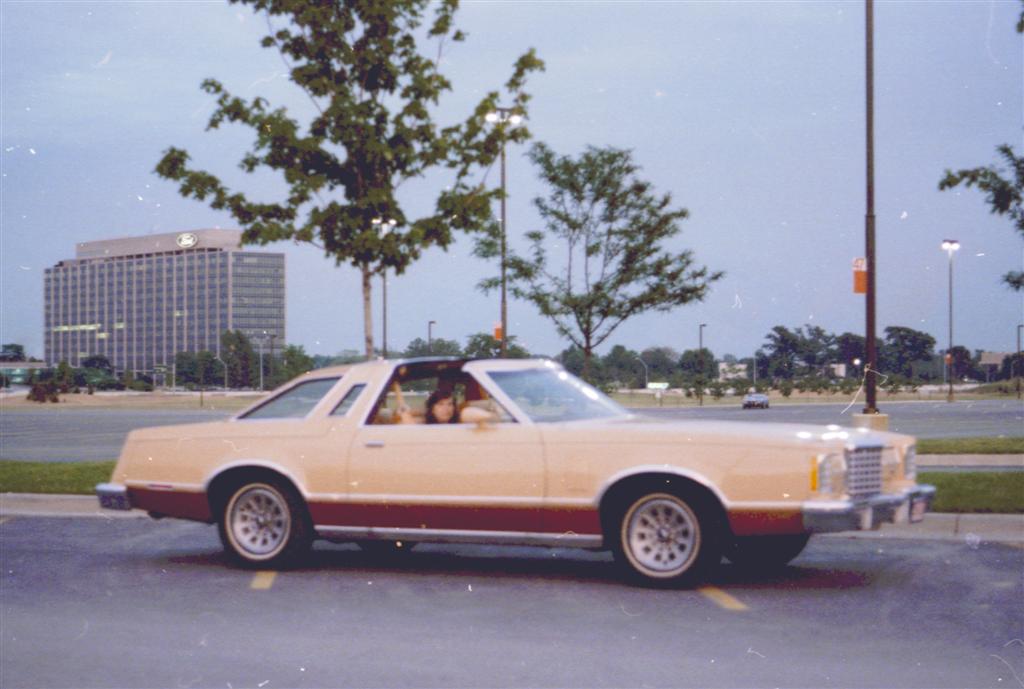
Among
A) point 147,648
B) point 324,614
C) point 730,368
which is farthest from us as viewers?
point 730,368

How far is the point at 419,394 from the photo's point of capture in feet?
28.8

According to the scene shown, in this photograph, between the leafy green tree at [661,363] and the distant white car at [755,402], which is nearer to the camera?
the distant white car at [755,402]

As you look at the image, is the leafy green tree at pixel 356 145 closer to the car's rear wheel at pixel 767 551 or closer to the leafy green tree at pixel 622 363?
the car's rear wheel at pixel 767 551

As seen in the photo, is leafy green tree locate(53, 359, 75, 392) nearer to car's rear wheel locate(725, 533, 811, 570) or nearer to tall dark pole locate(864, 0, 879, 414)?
tall dark pole locate(864, 0, 879, 414)

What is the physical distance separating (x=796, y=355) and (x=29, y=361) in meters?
116

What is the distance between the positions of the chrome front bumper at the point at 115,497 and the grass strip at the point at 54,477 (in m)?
4.98

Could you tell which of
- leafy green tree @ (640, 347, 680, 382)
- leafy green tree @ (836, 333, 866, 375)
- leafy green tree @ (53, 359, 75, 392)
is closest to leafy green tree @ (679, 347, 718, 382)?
leafy green tree @ (640, 347, 680, 382)

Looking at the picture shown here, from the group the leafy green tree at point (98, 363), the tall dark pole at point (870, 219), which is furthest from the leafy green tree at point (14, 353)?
the tall dark pole at point (870, 219)

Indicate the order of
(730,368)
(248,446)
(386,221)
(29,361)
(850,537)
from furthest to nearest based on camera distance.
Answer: (29,361) → (730,368) → (386,221) → (850,537) → (248,446)

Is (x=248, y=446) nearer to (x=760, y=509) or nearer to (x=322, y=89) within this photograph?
(x=760, y=509)

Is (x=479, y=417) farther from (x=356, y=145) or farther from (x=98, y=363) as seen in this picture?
(x=98, y=363)

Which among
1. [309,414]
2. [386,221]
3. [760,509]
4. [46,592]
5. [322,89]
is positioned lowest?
[46,592]

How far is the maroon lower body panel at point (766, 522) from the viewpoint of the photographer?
7.30 m

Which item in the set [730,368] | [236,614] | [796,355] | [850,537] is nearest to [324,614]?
→ [236,614]
